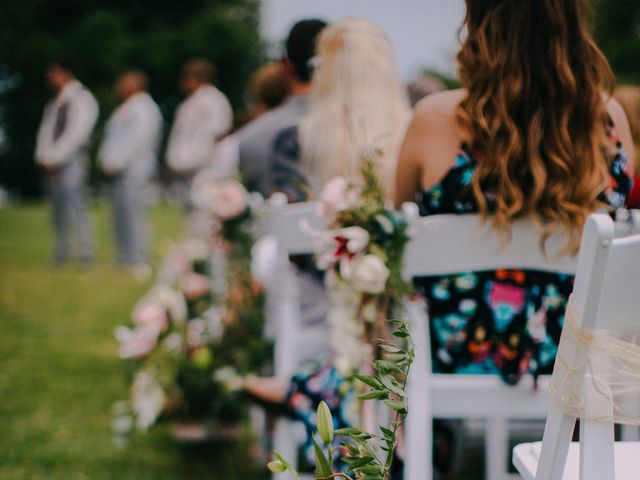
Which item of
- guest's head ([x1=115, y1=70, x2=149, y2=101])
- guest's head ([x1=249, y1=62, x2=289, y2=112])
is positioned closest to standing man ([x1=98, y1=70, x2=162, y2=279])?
guest's head ([x1=115, y1=70, x2=149, y2=101])

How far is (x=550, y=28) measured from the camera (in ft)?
6.39

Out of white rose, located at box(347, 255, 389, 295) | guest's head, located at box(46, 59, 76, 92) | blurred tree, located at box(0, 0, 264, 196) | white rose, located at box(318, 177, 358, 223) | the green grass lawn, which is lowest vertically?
the green grass lawn

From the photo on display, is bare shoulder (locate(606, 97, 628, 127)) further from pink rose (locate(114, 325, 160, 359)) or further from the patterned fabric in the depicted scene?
pink rose (locate(114, 325, 160, 359))

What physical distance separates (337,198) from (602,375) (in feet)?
3.29

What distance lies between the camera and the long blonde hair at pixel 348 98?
2.89m

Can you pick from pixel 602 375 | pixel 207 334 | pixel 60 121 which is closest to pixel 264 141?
pixel 207 334

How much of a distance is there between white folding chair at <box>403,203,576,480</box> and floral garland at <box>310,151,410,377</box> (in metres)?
0.05

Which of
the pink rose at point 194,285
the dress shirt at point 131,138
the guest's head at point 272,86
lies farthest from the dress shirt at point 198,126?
the pink rose at point 194,285

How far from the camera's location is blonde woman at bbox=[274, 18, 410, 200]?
2.89 meters

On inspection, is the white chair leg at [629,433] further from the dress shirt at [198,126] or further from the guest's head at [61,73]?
the guest's head at [61,73]

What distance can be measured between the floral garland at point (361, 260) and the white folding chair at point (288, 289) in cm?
26

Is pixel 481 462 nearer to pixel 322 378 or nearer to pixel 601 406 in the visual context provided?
pixel 322 378

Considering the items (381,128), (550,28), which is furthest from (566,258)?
(381,128)

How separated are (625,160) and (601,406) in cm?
110
